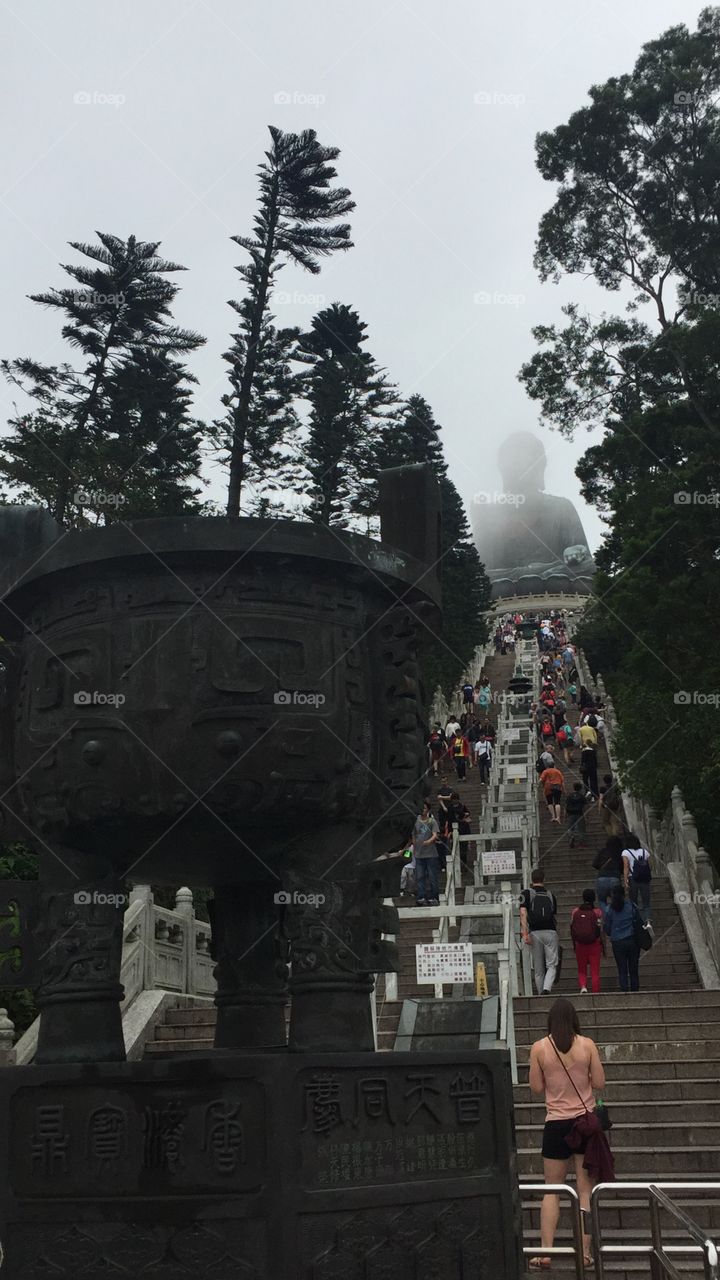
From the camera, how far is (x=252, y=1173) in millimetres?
5012

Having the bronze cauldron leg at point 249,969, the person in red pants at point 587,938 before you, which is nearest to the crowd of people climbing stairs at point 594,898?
the person in red pants at point 587,938

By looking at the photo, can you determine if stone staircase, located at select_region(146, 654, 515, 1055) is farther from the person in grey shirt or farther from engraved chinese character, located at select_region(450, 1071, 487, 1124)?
engraved chinese character, located at select_region(450, 1071, 487, 1124)

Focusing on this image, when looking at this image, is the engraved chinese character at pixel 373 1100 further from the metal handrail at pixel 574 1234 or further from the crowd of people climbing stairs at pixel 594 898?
the crowd of people climbing stairs at pixel 594 898

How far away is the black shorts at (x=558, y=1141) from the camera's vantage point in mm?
6848

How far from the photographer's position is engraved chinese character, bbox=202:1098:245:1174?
16.5 feet

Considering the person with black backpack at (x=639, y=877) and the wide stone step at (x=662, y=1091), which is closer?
the wide stone step at (x=662, y=1091)

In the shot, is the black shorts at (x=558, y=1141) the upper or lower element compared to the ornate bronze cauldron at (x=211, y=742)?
lower

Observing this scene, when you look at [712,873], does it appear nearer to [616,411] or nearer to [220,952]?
[220,952]

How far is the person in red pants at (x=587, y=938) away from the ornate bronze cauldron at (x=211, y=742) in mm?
7719

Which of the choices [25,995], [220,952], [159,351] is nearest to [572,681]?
[159,351]

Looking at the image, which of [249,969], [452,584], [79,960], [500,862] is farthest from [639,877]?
[452,584]

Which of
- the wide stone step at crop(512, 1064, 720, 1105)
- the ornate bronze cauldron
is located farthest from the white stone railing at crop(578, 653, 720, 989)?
the ornate bronze cauldron

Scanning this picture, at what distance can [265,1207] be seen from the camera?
4.95 m

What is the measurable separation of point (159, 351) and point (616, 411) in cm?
905
